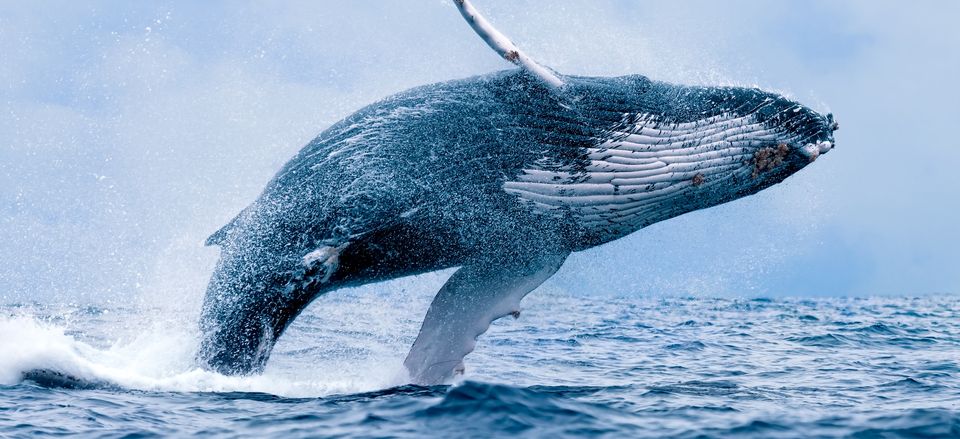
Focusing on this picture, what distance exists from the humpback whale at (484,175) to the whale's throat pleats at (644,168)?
0.04 feet

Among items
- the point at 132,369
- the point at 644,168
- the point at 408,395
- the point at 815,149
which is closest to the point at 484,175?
the point at 644,168

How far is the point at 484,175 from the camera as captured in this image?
8273mm

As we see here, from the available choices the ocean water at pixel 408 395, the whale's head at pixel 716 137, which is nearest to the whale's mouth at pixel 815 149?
the whale's head at pixel 716 137

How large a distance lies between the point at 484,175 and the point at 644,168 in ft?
4.66

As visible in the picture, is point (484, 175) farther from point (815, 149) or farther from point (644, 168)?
point (815, 149)

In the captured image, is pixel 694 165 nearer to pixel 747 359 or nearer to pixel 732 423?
pixel 732 423

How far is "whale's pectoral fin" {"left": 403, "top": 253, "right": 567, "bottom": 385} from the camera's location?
9.06 metres

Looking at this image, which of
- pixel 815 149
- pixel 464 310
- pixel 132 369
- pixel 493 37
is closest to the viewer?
pixel 493 37

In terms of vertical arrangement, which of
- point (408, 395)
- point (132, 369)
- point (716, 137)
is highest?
point (716, 137)

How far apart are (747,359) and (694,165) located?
677 centimetres

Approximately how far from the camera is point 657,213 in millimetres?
8695

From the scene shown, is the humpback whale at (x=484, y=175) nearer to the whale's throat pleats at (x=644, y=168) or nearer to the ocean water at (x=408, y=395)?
the whale's throat pleats at (x=644, y=168)

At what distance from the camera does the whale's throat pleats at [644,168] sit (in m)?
8.34

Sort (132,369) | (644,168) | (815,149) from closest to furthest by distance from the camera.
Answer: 1. (644,168)
2. (815,149)
3. (132,369)
